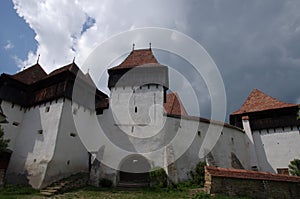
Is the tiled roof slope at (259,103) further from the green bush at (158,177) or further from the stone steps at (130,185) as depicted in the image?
the stone steps at (130,185)

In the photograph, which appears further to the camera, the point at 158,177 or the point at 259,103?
the point at 259,103

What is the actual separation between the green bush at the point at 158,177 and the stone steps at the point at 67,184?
13.9 feet

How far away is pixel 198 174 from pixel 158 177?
→ 9.27 feet

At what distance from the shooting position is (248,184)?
10.4m

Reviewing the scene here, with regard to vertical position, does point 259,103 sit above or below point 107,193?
above

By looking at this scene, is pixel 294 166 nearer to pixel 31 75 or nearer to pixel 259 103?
pixel 259 103

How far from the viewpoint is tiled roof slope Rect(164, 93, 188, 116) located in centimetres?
1794

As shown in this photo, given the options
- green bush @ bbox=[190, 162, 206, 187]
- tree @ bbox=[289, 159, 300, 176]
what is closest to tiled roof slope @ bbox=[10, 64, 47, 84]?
green bush @ bbox=[190, 162, 206, 187]

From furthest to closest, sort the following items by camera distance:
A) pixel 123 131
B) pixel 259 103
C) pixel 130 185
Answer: pixel 259 103 < pixel 123 131 < pixel 130 185

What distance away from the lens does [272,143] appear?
735 inches

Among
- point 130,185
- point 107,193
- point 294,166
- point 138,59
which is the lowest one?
point 107,193

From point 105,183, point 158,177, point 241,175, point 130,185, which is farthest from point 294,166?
point 105,183

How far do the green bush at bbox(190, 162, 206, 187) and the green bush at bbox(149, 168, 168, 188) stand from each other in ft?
6.33

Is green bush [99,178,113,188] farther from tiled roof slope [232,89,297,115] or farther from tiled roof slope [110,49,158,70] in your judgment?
tiled roof slope [232,89,297,115]
